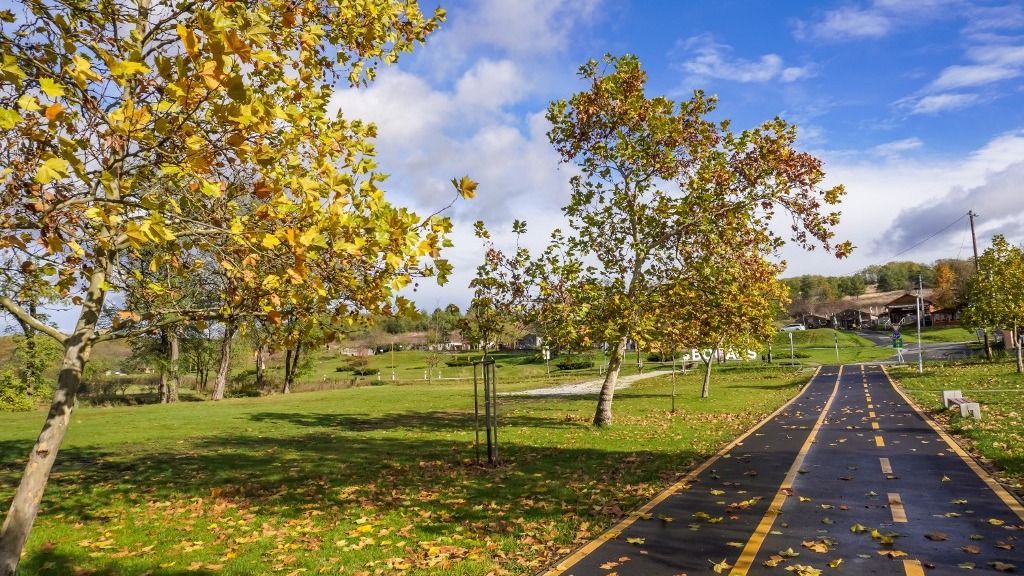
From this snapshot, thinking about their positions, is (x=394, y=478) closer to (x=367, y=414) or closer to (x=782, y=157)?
(x=782, y=157)

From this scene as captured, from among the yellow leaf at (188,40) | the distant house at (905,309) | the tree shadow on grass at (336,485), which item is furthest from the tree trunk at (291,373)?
the distant house at (905,309)

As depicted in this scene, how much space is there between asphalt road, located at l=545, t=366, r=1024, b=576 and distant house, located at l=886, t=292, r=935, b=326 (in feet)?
420

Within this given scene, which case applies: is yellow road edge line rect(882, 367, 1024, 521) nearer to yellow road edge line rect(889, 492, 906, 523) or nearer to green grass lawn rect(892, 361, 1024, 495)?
green grass lawn rect(892, 361, 1024, 495)

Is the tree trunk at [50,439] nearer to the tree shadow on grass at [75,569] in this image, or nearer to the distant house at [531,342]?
the tree shadow on grass at [75,569]

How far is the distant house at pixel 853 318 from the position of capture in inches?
5489

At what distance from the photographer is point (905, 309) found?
413ft

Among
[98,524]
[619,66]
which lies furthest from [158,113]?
[619,66]

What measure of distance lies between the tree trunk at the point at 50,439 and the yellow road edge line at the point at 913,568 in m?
8.19

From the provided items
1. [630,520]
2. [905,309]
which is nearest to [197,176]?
[630,520]

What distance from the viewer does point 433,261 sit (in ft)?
16.0

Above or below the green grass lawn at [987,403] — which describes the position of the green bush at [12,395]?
above

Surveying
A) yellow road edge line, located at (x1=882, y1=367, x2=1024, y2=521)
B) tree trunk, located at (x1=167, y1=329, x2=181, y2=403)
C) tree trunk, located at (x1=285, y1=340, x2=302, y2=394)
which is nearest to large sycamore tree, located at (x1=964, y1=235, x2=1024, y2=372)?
yellow road edge line, located at (x1=882, y1=367, x2=1024, y2=521)

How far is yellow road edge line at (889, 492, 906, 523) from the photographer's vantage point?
7850mm

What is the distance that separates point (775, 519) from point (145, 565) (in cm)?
771
